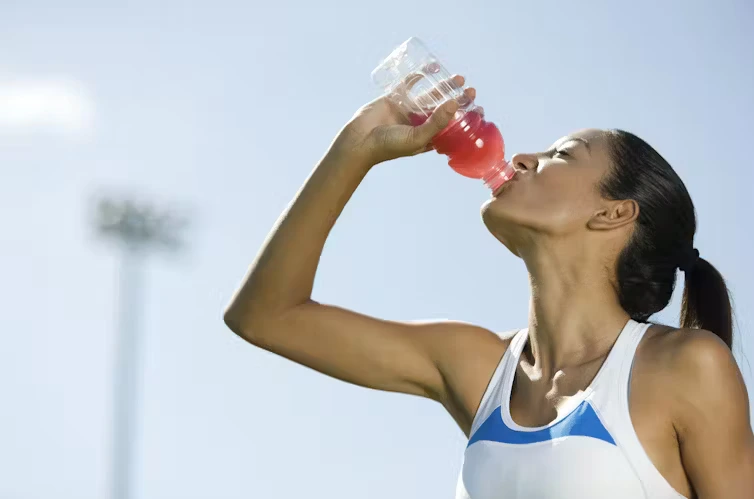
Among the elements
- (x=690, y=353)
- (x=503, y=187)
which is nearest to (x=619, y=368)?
(x=690, y=353)

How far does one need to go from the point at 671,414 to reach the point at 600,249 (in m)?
0.61

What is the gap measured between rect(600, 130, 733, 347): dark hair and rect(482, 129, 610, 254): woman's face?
49 millimetres

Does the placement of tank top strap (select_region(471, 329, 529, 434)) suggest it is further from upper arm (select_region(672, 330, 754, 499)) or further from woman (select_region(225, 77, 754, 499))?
upper arm (select_region(672, 330, 754, 499))

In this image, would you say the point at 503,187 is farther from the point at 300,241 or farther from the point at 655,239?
the point at 300,241

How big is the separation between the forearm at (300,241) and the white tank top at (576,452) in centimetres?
69

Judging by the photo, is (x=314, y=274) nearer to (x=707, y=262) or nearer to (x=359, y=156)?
(x=359, y=156)

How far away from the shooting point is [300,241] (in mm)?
3127

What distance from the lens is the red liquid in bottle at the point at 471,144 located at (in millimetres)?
3477

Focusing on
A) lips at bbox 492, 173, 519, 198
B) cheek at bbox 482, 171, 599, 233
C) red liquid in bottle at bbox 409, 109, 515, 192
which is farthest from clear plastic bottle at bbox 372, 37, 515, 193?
cheek at bbox 482, 171, 599, 233

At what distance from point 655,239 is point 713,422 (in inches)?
28.5

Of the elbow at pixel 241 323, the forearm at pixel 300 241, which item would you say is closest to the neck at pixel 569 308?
the forearm at pixel 300 241

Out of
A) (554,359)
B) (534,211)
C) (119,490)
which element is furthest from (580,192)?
(119,490)

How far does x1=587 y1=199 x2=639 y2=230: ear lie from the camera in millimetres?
3074

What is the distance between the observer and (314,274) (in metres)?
3.20
